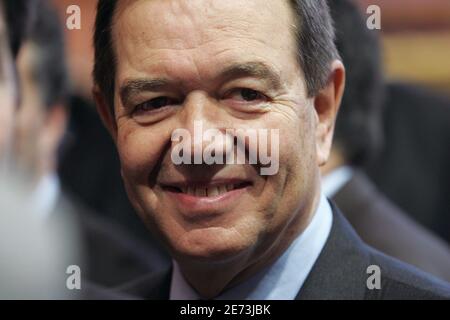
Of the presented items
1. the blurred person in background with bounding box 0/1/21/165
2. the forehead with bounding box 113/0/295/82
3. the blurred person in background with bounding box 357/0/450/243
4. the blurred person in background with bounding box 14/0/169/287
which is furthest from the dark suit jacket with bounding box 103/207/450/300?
the blurred person in background with bounding box 357/0/450/243

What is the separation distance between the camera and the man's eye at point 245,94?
193 cm

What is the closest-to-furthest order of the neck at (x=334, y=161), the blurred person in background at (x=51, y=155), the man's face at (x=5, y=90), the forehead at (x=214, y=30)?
1. the forehead at (x=214, y=30)
2. the man's face at (x=5, y=90)
3. the neck at (x=334, y=161)
4. the blurred person in background at (x=51, y=155)

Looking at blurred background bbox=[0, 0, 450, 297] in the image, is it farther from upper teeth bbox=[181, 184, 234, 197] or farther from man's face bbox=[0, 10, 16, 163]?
upper teeth bbox=[181, 184, 234, 197]

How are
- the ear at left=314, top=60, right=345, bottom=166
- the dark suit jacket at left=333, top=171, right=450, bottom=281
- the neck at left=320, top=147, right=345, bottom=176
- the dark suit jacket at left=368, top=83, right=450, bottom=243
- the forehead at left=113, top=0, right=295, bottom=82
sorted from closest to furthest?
the forehead at left=113, top=0, right=295, bottom=82
the ear at left=314, top=60, right=345, bottom=166
the dark suit jacket at left=333, top=171, right=450, bottom=281
the neck at left=320, top=147, right=345, bottom=176
the dark suit jacket at left=368, top=83, right=450, bottom=243

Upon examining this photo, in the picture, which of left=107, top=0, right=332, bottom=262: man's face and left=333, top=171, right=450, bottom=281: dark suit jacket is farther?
left=333, top=171, right=450, bottom=281: dark suit jacket

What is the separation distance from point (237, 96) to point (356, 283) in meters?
0.38

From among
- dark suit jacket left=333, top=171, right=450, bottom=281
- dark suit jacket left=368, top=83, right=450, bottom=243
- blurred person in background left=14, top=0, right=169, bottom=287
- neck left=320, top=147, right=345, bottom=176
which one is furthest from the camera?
dark suit jacket left=368, top=83, right=450, bottom=243

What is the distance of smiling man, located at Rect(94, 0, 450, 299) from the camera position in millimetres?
1918

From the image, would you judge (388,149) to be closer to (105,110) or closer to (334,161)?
(334,161)

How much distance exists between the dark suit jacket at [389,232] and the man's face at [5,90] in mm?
756

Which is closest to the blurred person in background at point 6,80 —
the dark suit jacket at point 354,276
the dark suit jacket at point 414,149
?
the dark suit jacket at point 354,276

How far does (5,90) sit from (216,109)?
661 millimetres

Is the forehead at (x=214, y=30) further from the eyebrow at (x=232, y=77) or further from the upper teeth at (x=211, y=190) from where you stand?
the upper teeth at (x=211, y=190)

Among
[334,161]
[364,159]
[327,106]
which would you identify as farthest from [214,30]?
[364,159]
